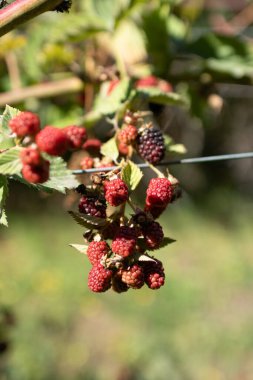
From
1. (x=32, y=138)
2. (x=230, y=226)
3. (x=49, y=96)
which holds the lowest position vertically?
(x=230, y=226)

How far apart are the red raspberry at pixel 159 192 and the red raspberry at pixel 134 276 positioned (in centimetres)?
9

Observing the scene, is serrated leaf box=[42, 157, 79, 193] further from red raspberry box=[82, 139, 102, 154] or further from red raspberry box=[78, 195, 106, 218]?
red raspberry box=[82, 139, 102, 154]

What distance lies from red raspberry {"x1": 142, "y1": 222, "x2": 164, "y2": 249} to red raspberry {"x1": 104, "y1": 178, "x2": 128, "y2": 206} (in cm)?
6

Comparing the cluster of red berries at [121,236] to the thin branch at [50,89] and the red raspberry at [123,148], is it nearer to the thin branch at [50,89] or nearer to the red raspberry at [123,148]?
the red raspberry at [123,148]

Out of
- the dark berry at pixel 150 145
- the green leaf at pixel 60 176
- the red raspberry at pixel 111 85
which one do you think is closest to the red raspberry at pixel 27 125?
the green leaf at pixel 60 176

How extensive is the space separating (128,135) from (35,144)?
0.35 meters

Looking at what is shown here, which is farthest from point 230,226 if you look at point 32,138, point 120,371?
point 32,138

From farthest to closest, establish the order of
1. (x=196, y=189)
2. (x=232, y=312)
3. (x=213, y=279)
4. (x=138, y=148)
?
(x=196, y=189)
(x=213, y=279)
(x=232, y=312)
(x=138, y=148)

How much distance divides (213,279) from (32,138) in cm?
460

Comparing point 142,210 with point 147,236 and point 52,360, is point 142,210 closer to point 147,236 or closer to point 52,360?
point 147,236

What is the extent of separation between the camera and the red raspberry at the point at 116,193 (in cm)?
77

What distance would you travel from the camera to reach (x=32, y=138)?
2.12 feet

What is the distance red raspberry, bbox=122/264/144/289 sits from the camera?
77 centimetres

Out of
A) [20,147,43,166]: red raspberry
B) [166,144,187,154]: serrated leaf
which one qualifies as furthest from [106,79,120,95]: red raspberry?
[20,147,43,166]: red raspberry
